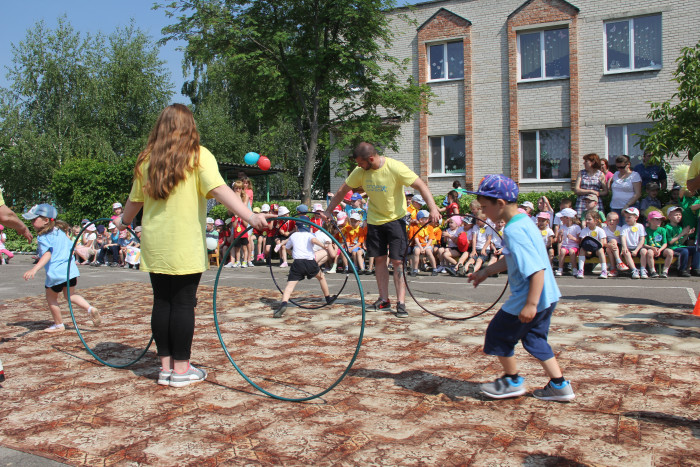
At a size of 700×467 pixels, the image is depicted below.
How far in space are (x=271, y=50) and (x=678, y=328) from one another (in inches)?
781

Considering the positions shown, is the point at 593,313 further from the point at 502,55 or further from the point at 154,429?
the point at 502,55

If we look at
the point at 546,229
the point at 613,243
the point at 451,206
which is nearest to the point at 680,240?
the point at 613,243

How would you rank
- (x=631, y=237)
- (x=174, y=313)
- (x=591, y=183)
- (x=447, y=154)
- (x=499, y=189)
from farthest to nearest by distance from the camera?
(x=447, y=154)
(x=591, y=183)
(x=631, y=237)
(x=174, y=313)
(x=499, y=189)

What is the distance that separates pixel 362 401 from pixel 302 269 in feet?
13.6

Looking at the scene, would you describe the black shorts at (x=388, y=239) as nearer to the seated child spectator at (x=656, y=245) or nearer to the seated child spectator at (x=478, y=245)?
the seated child spectator at (x=478, y=245)

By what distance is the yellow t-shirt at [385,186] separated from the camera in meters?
7.30

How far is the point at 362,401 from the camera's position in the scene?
4.10 meters

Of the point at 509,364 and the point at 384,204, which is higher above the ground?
the point at 384,204

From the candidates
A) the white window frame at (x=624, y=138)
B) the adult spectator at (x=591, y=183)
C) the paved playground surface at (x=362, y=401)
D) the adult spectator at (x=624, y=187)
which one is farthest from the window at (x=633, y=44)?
the paved playground surface at (x=362, y=401)

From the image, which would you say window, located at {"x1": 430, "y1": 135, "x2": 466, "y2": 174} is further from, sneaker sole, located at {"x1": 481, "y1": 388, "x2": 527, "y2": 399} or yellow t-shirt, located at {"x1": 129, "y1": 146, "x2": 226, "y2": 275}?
sneaker sole, located at {"x1": 481, "y1": 388, "x2": 527, "y2": 399}

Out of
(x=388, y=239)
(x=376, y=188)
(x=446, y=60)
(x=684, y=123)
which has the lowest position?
(x=388, y=239)

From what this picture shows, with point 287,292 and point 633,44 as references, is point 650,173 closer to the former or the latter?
point 287,292

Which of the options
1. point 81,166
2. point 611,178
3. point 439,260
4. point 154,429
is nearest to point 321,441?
point 154,429

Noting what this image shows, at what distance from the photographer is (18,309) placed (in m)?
8.94
